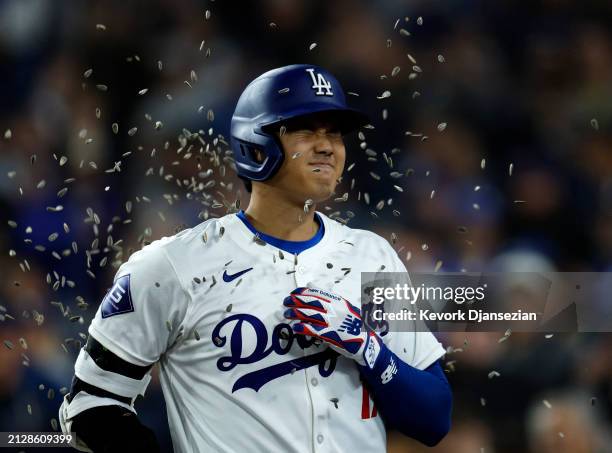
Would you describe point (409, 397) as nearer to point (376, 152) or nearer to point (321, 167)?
point (321, 167)

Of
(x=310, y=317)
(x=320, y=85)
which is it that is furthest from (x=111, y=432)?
(x=320, y=85)

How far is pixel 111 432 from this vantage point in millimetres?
2213

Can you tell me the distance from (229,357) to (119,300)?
33cm

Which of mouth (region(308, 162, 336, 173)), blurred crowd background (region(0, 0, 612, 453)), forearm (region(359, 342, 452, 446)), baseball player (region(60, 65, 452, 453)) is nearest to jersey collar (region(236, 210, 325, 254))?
baseball player (region(60, 65, 452, 453))

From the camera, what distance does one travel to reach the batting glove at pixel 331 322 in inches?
86.7

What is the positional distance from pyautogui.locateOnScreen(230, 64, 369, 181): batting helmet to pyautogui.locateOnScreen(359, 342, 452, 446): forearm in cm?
63

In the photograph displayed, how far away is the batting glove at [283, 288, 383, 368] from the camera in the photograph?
2.20 metres

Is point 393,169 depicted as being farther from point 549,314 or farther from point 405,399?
point 405,399

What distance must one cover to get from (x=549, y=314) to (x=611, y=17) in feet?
5.71

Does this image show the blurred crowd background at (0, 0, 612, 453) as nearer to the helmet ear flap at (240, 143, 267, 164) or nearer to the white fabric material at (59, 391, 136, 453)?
the helmet ear flap at (240, 143, 267, 164)

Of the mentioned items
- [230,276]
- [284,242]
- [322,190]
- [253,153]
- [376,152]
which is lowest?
[230,276]

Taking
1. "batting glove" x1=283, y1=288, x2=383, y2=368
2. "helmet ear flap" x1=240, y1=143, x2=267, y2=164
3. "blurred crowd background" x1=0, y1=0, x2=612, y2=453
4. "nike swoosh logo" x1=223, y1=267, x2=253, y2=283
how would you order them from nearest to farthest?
1. "batting glove" x1=283, y1=288, x2=383, y2=368
2. "nike swoosh logo" x1=223, y1=267, x2=253, y2=283
3. "helmet ear flap" x1=240, y1=143, x2=267, y2=164
4. "blurred crowd background" x1=0, y1=0, x2=612, y2=453

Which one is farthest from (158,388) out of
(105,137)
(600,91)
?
(600,91)

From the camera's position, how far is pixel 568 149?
14.8 ft
